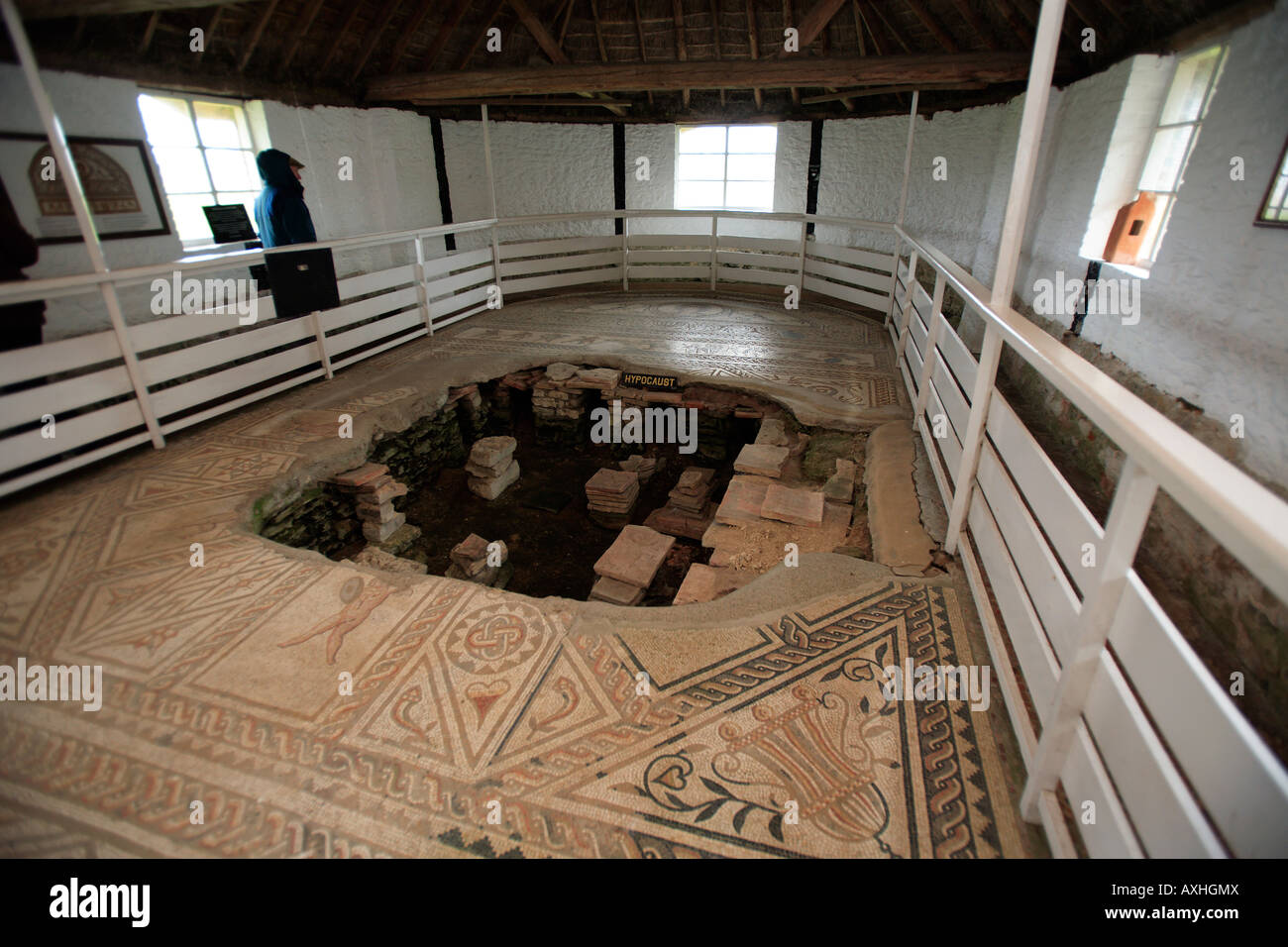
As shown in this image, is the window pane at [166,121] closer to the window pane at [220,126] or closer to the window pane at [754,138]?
the window pane at [220,126]

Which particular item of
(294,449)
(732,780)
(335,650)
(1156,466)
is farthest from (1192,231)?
(294,449)

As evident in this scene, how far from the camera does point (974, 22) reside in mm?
6477

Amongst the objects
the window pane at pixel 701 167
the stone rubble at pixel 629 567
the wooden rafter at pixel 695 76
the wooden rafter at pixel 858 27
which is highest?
the wooden rafter at pixel 858 27

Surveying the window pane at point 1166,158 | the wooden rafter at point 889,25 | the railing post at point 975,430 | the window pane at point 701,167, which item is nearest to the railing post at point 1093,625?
the railing post at point 975,430

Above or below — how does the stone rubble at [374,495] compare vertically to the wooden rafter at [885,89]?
below

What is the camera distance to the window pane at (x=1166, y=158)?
4395 millimetres

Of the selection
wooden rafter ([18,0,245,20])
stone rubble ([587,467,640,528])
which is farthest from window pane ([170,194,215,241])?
stone rubble ([587,467,640,528])

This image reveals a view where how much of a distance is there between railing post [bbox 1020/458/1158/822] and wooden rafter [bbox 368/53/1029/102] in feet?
23.1

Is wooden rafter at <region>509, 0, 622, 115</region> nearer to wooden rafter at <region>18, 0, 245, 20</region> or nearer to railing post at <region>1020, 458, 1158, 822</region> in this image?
wooden rafter at <region>18, 0, 245, 20</region>

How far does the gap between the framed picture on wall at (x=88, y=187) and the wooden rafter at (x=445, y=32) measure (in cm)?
377

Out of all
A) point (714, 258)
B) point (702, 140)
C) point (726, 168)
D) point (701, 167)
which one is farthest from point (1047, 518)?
point (702, 140)

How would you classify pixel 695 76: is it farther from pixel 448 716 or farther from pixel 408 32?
pixel 448 716

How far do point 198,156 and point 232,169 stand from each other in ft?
1.16

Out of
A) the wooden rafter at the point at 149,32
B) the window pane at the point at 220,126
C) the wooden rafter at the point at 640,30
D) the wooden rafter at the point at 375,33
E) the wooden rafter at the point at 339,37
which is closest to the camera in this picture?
the wooden rafter at the point at 149,32
